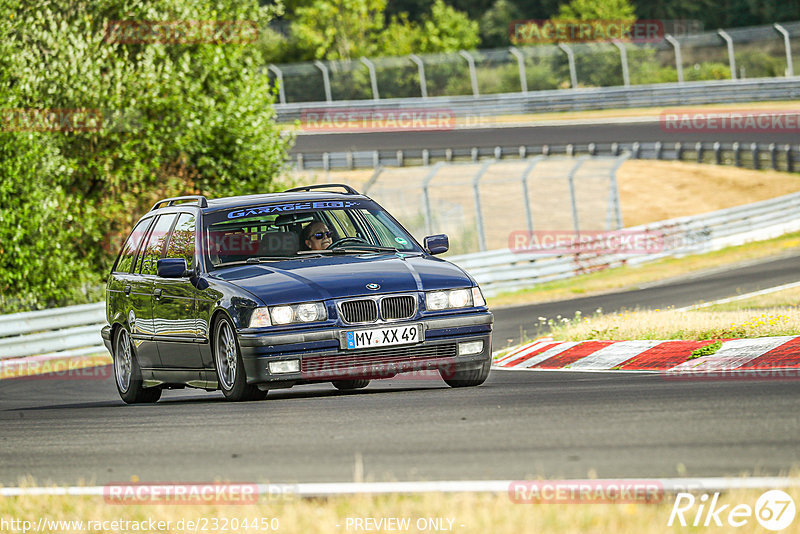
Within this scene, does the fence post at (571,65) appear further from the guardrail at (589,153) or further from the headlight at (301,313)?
the headlight at (301,313)

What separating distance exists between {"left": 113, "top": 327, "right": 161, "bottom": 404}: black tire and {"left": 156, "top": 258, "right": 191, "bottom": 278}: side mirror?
1.34 metres

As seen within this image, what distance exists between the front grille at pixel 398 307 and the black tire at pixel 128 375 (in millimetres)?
3015

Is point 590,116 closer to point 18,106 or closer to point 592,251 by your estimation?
point 592,251

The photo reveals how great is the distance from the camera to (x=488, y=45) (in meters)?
80.4

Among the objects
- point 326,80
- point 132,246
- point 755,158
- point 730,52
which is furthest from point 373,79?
point 132,246

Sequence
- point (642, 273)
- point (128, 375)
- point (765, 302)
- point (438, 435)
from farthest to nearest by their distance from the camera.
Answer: point (642, 273) < point (765, 302) < point (128, 375) < point (438, 435)

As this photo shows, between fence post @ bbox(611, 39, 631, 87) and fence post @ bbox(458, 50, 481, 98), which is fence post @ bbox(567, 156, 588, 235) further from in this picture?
fence post @ bbox(458, 50, 481, 98)

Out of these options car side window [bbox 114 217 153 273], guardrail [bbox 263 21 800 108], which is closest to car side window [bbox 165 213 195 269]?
car side window [bbox 114 217 153 273]

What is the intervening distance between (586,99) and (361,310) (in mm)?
42244

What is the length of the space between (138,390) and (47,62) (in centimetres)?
1402

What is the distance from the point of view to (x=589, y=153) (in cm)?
4122

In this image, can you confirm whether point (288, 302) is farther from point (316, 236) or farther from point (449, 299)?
point (316, 236)

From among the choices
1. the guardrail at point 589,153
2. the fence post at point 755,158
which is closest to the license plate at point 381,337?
the guardrail at point 589,153

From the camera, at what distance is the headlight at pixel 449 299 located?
900 centimetres
